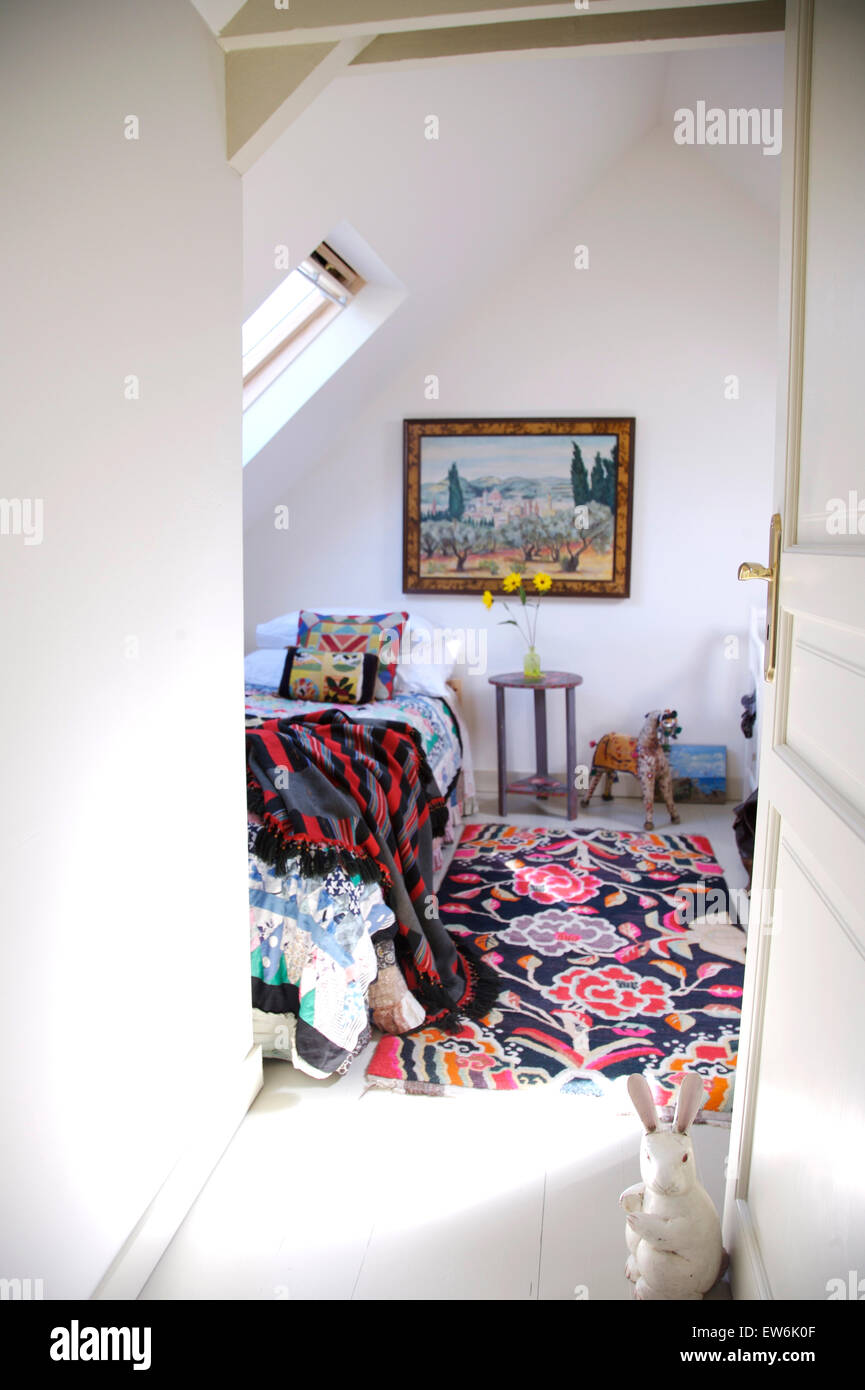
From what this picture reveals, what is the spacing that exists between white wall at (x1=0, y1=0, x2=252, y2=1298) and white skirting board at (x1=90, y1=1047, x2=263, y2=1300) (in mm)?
26

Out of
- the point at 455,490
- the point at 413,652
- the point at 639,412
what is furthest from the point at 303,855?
the point at 639,412

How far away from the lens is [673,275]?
449cm

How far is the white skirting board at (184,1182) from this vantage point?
62.5 inches

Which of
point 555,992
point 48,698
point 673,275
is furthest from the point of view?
point 673,275

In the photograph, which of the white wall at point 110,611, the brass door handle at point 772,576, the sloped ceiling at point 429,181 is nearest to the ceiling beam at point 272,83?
the white wall at point 110,611

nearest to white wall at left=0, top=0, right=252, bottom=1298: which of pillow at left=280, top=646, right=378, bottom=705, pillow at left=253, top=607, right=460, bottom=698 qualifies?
pillow at left=280, top=646, right=378, bottom=705

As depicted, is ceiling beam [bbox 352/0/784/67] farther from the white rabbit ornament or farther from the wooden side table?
the wooden side table

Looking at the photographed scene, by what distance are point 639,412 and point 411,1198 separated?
365 cm

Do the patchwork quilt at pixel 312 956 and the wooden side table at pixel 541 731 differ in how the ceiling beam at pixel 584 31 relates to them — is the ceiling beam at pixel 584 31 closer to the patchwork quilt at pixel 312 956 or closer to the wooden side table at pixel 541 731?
the patchwork quilt at pixel 312 956

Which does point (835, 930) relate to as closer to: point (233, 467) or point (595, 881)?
point (233, 467)

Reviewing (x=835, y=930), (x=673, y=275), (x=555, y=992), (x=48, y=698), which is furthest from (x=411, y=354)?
(x=835, y=930)

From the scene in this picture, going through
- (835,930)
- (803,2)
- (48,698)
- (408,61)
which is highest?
(408,61)

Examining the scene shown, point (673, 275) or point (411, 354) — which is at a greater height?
point (673, 275)
